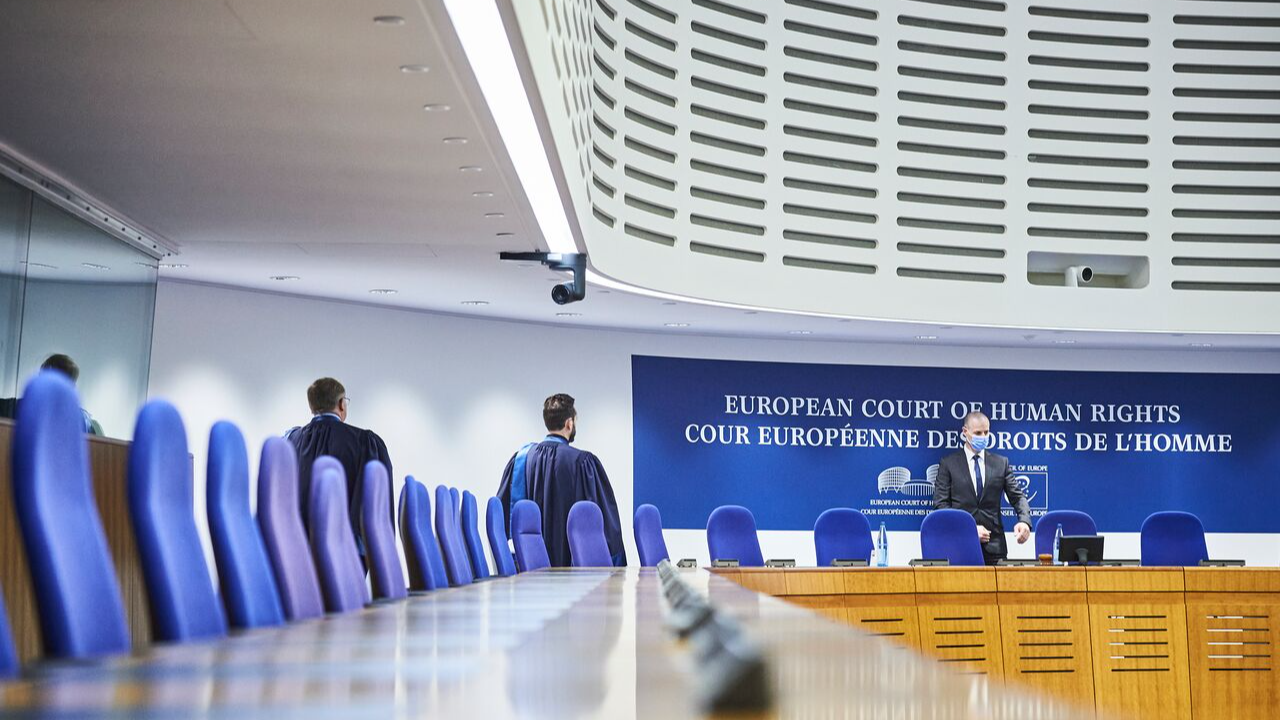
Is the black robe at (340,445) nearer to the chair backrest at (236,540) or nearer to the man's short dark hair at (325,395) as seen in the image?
the man's short dark hair at (325,395)

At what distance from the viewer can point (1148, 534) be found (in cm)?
906

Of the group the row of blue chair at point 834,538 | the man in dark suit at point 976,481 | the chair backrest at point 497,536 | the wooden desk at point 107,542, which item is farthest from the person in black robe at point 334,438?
the man in dark suit at point 976,481

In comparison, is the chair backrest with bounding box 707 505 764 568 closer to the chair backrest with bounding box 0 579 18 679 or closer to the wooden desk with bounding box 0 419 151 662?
the wooden desk with bounding box 0 419 151 662

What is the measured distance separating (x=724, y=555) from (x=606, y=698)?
26.5 feet

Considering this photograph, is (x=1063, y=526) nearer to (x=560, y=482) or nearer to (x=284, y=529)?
(x=560, y=482)

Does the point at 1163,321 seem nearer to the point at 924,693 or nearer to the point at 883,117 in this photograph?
the point at 883,117

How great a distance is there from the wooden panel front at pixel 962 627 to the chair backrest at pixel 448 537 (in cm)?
304

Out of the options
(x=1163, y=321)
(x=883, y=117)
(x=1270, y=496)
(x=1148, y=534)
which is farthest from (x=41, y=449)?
(x=1270, y=496)

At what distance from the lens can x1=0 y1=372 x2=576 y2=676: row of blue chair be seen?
189 centimetres

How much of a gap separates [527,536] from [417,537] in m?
2.64

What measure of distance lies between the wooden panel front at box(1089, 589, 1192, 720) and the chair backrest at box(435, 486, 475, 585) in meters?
3.84

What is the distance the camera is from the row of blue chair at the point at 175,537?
1895 millimetres

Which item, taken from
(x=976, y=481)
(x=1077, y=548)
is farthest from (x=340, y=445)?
(x=976, y=481)

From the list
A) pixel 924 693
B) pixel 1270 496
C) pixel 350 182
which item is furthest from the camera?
pixel 1270 496
